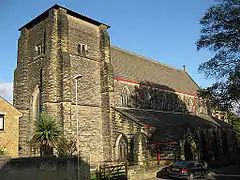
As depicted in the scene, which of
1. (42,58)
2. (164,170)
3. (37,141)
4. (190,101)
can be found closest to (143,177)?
(164,170)

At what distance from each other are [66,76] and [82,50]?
14.9 feet

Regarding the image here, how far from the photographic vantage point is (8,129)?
2234 cm

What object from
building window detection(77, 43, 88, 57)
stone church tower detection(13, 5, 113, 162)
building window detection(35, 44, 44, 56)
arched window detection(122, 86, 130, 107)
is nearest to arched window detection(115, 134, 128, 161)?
stone church tower detection(13, 5, 113, 162)

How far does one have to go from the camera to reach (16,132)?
22734 millimetres

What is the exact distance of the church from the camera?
2309cm

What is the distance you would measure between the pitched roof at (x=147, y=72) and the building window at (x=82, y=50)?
13.6 ft

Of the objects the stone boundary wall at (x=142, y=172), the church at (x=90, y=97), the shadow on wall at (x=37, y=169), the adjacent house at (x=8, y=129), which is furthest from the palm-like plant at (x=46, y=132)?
the stone boundary wall at (x=142, y=172)

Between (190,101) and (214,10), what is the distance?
23.8 m

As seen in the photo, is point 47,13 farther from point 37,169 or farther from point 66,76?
point 37,169

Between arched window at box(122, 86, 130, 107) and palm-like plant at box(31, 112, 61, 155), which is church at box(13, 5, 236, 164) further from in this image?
palm-like plant at box(31, 112, 61, 155)

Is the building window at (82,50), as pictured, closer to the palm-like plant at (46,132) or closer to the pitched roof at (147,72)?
the pitched roof at (147,72)

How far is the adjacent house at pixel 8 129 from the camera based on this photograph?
21886 mm

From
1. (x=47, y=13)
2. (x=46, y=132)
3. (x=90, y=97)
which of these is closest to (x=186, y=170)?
(x=46, y=132)

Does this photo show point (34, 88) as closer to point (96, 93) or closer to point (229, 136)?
point (96, 93)
